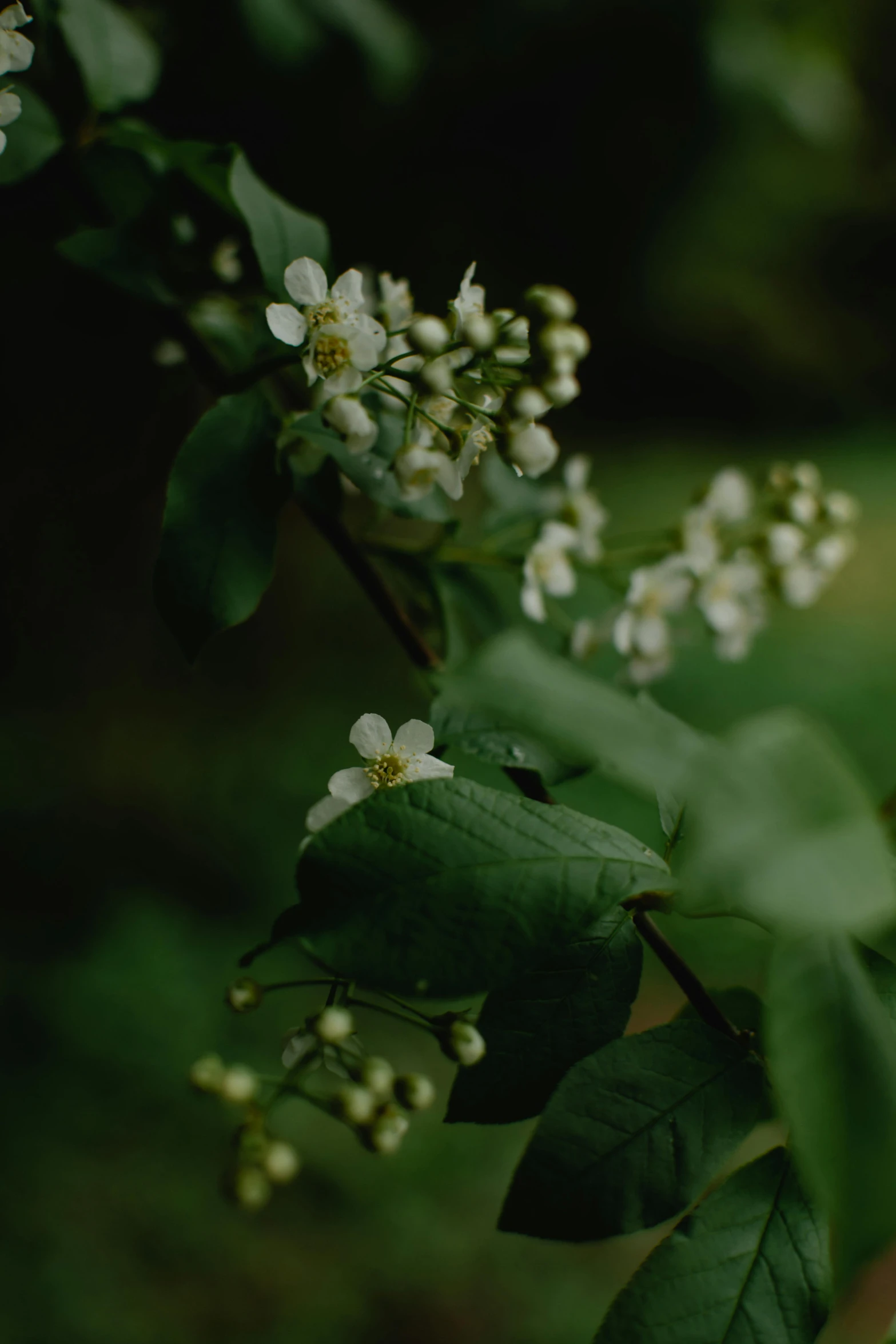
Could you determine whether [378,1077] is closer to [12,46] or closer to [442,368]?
[442,368]

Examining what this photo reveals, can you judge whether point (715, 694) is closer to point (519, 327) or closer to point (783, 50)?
point (783, 50)

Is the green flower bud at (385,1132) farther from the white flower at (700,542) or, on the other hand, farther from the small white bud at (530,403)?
the white flower at (700,542)

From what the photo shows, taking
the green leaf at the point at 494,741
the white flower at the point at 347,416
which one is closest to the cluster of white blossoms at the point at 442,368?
the white flower at the point at 347,416

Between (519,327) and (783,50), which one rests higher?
(783,50)

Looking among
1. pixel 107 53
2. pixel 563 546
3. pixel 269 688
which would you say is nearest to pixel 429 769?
pixel 563 546

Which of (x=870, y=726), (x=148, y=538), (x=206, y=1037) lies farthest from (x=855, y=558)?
(x=206, y=1037)

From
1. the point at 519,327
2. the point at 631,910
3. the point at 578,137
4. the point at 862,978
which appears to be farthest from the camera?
the point at 578,137

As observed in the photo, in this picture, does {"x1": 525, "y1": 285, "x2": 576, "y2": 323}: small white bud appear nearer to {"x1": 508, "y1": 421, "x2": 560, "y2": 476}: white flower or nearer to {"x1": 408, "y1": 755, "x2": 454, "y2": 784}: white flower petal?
{"x1": 508, "y1": 421, "x2": 560, "y2": 476}: white flower
